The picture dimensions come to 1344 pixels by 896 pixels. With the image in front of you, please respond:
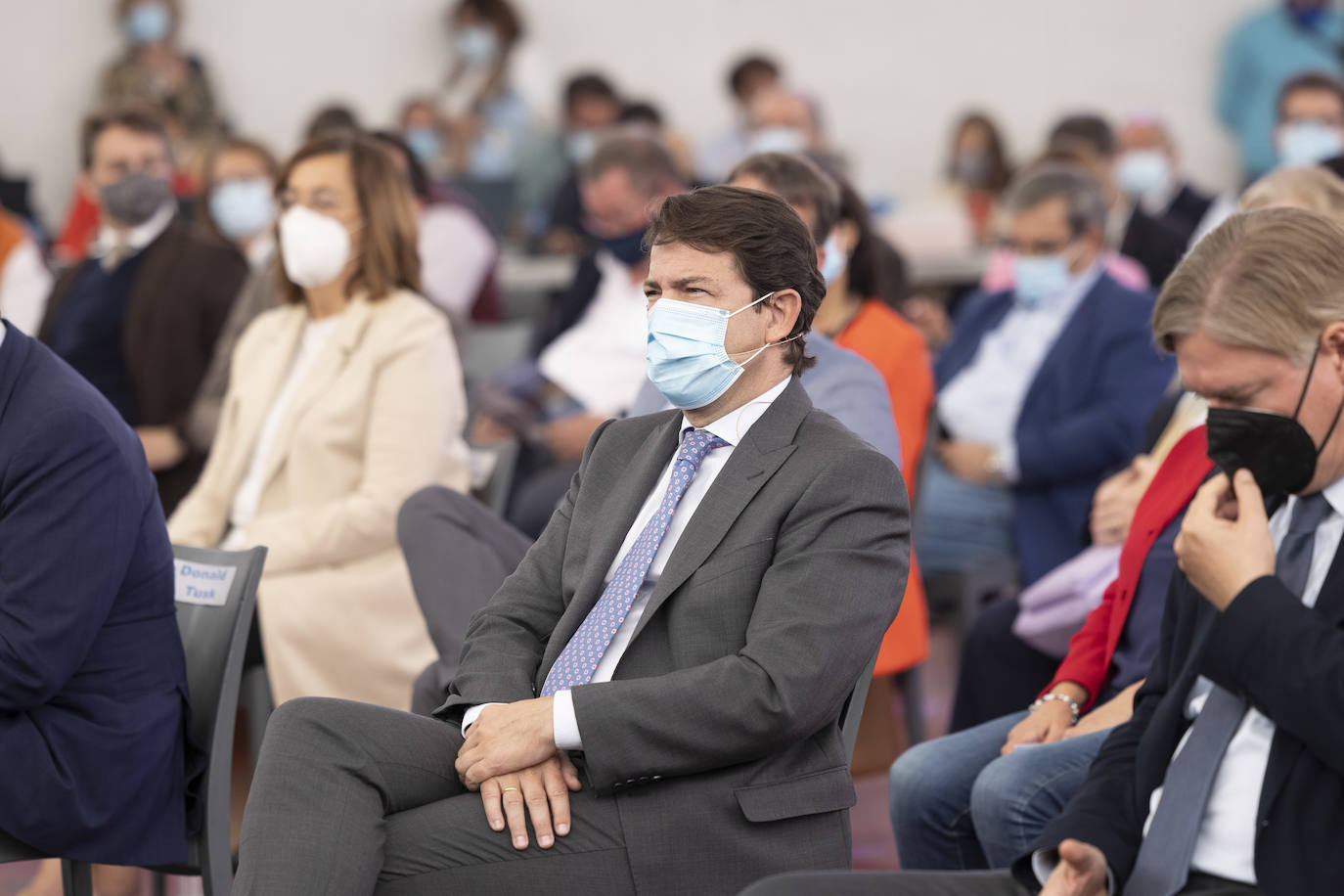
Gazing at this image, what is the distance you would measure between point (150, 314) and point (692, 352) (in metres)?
2.57

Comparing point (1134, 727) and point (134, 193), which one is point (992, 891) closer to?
point (1134, 727)

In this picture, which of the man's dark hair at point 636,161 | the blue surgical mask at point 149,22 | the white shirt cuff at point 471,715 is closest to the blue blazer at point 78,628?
Result: the white shirt cuff at point 471,715

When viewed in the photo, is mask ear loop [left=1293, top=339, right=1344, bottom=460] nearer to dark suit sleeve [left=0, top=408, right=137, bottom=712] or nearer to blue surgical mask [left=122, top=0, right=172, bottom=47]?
dark suit sleeve [left=0, top=408, right=137, bottom=712]

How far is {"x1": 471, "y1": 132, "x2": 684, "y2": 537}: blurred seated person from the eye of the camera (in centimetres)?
419

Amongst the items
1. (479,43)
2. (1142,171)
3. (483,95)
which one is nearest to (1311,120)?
(1142,171)

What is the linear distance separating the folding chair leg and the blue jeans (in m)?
1.19

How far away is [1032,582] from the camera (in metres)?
3.71

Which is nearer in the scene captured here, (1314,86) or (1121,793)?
(1121,793)

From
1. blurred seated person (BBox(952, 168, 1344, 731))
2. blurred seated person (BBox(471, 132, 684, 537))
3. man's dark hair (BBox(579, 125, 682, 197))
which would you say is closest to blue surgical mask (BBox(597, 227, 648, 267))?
blurred seated person (BBox(471, 132, 684, 537))

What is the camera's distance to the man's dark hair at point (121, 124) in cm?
447

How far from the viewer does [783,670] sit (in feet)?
5.89

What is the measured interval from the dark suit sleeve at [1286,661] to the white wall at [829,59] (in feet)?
25.7

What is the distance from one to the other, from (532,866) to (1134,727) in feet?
2.44

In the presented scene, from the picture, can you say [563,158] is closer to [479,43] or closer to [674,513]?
[479,43]
